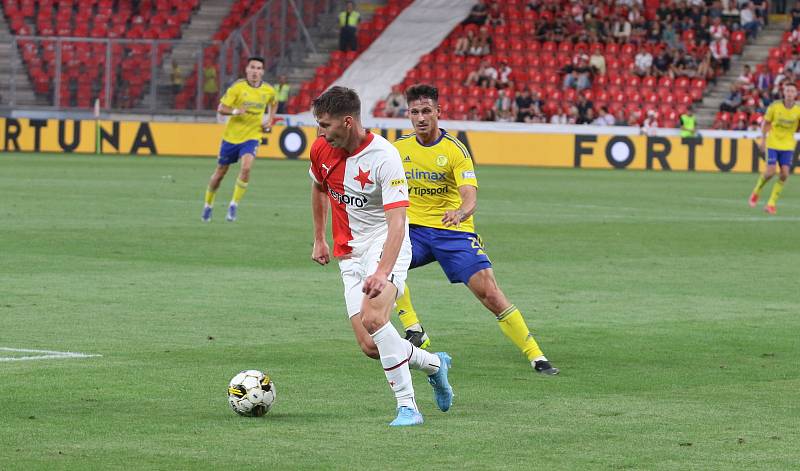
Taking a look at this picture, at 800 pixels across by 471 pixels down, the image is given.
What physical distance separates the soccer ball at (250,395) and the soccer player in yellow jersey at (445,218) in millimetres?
2212

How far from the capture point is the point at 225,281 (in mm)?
13875

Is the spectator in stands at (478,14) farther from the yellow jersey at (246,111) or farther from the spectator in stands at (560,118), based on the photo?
the yellow jersey at (246,111)

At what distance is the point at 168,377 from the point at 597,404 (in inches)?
95.6

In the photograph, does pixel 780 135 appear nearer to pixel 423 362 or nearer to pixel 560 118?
pixel 560 118

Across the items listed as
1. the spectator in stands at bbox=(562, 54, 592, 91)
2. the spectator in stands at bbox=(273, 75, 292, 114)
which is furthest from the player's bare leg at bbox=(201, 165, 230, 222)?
the spectator in stands at bbox=(562, 54, 592, 91)

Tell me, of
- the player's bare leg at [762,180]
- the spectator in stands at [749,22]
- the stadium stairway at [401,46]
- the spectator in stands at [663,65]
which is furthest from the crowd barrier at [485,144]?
the player's bare leg at [762,180]

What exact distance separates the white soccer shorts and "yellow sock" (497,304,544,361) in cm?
198

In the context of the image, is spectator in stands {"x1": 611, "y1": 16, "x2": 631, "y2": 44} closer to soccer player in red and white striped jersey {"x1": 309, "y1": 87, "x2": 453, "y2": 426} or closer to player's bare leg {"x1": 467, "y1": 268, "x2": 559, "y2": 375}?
player's bare leg {"x1": 467, "y1": 268, "x2": 559, "y2": 375}

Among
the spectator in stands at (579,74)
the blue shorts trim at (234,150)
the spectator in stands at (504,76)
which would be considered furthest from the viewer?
the spectator in stands at (504,76)

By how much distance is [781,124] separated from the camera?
26.1 m

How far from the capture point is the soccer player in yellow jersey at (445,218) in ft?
31.3

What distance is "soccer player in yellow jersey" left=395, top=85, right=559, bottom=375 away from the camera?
955cm

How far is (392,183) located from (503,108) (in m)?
35.7

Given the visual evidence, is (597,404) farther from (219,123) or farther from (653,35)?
(653,35)
